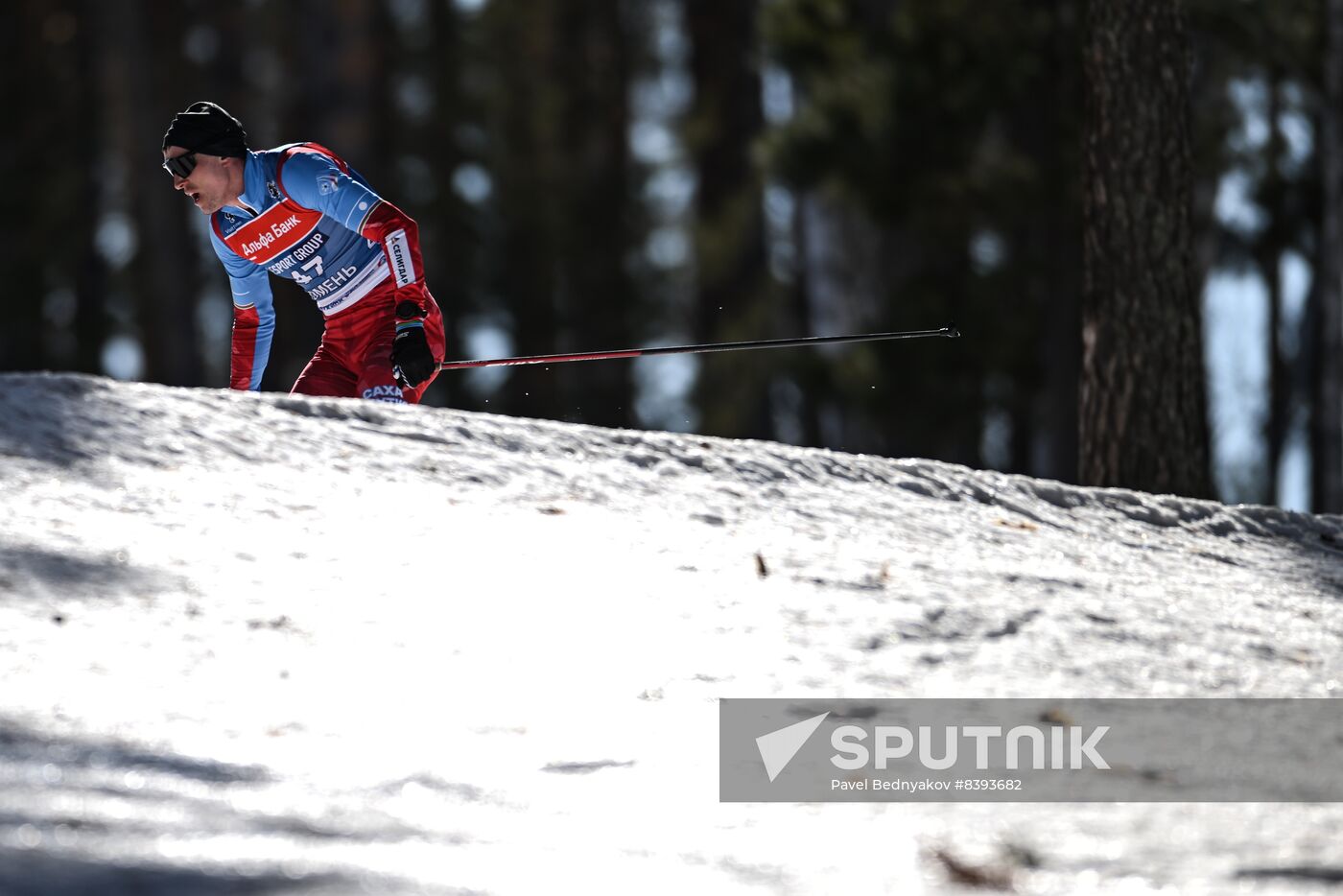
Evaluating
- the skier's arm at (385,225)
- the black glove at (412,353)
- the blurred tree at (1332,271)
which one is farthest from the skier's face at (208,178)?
the blurred tree at (1332,271)

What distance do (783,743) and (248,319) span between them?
14.6 ft

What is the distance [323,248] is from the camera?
272 inches

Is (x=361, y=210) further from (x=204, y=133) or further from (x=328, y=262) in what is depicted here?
(x=204, y=133)

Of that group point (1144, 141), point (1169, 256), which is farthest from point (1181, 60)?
point (1169, 256)

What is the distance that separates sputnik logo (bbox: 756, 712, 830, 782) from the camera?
3555 millimetres

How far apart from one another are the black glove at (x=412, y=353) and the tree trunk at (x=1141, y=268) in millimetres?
3447

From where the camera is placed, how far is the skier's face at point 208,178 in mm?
6633

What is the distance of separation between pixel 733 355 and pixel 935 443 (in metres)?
4.60

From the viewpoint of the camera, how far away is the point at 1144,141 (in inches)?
323

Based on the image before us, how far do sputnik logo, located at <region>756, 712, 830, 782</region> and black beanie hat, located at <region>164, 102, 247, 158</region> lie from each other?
3.94m

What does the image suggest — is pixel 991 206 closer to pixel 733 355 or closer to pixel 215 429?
pixel 733 355

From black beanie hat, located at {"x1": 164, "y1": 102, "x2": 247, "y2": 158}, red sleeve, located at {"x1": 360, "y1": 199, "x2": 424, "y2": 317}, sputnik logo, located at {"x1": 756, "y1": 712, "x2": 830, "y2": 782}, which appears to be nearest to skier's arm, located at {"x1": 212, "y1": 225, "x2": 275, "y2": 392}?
black beanie hat, located at {"x1": 164, "y1": 102, "x2": 247, "y2": 158}

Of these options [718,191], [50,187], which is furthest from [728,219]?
[50,187]

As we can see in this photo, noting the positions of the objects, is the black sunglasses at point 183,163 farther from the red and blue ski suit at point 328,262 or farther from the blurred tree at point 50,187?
the blurred tree at point 50,187
